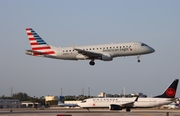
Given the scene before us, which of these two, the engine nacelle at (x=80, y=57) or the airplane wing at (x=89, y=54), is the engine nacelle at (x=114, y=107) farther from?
the engine nacelle at (x=80, y=57)

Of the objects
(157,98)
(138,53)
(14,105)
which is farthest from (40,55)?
(14,105)

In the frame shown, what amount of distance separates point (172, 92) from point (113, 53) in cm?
1482

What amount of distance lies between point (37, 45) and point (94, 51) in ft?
43.8

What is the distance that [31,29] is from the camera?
84375 millimetres

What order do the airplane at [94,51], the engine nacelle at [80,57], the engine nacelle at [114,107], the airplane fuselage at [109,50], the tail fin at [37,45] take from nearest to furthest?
1. the airplane fuselage at [109,50]
2. the airplane at [94,51]
3. the engine nacelle at [114,107]
4. the engine nacelle at [80,57]
5. the tail fin at [37,45]

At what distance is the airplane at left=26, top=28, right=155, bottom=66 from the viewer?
70.2m

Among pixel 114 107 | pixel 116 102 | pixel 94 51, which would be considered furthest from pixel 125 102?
pixel 94 51

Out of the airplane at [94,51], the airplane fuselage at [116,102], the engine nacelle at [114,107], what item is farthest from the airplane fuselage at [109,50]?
the engine nacelle at [114,107]

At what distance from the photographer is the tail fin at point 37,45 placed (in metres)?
73.6

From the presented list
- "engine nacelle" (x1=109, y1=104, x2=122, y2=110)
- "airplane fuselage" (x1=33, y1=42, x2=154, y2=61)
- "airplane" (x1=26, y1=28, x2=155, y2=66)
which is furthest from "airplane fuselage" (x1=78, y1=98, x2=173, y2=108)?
"airplane fuselage" (x1=33, y1=42, x2=154, y2=61)

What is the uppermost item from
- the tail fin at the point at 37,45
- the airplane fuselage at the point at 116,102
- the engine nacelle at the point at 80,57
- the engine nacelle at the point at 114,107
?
the tail fin at the point at 37,45

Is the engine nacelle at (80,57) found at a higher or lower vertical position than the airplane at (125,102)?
higher

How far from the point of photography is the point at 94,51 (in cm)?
7250

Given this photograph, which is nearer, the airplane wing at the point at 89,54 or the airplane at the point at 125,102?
the airplane wing at the point at 89,54
